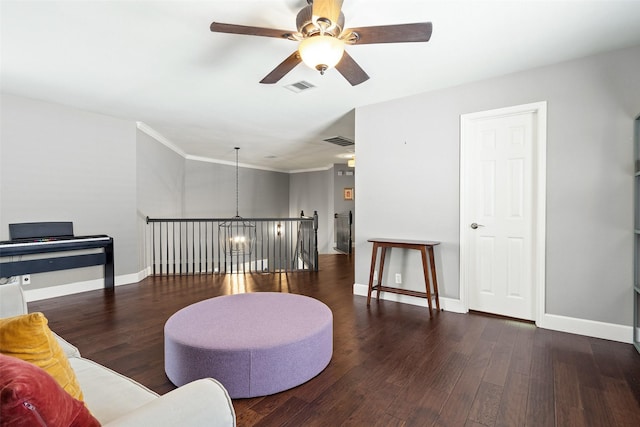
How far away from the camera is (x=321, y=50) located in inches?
76.5

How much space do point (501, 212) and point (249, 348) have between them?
9.46ft

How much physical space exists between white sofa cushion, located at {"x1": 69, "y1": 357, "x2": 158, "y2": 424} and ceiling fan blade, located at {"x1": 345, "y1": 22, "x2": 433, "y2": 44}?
2179 millimetres

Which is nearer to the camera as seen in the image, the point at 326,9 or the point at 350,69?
the point at 326,9

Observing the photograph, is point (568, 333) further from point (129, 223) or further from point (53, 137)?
point (53, 137)

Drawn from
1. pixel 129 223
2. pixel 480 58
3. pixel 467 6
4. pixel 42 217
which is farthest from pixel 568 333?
pixel 42 217

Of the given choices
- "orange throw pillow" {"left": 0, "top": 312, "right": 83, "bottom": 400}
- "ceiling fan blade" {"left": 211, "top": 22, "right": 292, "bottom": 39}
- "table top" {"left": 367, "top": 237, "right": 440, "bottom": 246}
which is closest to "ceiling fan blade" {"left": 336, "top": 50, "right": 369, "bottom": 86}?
"ceiling fan blade" {"left": 211, "top": 22, "right": 292, "bottom": 39}

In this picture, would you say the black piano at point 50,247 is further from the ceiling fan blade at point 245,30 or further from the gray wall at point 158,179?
the ceiling fan blade at point 245,30

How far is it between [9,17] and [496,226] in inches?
180

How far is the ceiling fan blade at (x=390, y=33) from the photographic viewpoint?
1.87 metres

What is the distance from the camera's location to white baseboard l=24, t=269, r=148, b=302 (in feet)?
12.7

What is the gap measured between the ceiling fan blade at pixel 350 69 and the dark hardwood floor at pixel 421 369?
7.24 ft

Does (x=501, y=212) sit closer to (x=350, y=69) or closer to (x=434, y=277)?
(x=434, y=277)

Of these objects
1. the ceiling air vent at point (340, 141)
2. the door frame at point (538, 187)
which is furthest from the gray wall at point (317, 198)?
the door frame at point (538, 187)

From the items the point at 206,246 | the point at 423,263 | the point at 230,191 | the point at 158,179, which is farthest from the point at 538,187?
the point at 230,191
